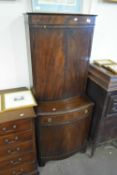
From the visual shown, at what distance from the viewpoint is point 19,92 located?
1486 millimetres

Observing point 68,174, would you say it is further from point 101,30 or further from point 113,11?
point 113,11

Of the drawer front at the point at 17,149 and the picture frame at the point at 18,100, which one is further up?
the picture frame at the point at 18,100

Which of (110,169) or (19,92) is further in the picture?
(110,169)

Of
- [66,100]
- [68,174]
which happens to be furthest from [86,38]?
[68,174]

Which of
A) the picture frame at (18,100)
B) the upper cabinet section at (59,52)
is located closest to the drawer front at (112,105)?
the upper cabinet section at (59,52)

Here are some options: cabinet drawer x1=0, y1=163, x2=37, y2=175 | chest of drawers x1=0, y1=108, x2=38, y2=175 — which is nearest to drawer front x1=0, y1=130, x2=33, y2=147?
chest of drawers x1=0, y1=108, x2=38, y2=175

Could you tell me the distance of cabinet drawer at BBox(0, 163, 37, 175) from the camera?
4.54ft

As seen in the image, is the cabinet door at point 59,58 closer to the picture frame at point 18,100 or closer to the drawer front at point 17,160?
the picture frame at point 18,100

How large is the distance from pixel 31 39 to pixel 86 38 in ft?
1.68

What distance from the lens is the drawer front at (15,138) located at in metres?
1.20

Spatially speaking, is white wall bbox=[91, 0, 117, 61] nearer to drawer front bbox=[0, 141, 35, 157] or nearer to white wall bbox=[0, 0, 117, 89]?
white wall bbox=[0, 0, 117, 89]

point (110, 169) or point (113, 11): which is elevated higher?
point (113, 11)

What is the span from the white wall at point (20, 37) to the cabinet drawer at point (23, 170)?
80cm

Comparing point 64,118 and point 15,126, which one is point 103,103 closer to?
point 64,118
